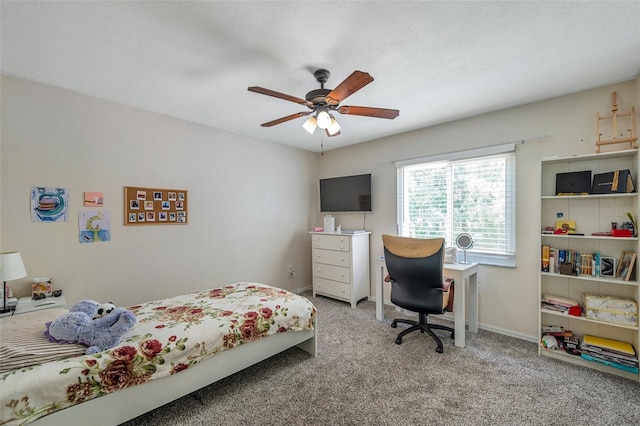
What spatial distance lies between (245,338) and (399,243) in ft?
5.42

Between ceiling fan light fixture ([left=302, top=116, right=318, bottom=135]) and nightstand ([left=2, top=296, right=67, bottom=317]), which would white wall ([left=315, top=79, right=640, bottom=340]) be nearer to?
ceiling fan light fixture ([left=302, top=116, right=318, bottom=135])

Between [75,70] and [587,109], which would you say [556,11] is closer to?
[587,109]

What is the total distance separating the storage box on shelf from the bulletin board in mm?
3712

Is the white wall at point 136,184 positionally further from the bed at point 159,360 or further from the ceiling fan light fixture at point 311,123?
the ceiling fan light fixture at point 311,123

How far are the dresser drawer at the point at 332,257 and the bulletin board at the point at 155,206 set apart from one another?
1906 mm

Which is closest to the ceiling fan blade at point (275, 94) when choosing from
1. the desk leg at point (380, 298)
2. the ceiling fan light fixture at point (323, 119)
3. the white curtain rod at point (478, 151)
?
the ceiling fan light fixture at point (323, 119)

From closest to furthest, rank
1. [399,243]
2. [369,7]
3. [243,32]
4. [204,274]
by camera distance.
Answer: [369,7], [243,32], [399,243], [204,274]

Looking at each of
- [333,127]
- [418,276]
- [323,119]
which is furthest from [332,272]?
[323,119]

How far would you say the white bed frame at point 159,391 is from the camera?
4.50 feet

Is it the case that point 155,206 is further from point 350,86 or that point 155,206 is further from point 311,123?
point 350,86

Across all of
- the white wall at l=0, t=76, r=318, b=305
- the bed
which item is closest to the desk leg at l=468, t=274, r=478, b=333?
the bed

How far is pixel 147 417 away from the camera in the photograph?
1.74 metres

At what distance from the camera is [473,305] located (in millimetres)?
2963

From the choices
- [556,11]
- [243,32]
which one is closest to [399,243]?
[556,11]
